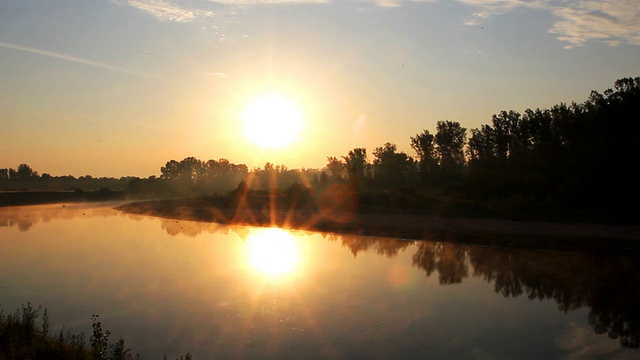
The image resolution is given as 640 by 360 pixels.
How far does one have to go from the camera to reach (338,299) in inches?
692

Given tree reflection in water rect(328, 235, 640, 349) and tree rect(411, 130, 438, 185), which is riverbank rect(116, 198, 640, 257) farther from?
tree rect(411, 130, 438, 185)

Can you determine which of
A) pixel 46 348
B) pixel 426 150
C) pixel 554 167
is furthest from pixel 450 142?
pixel 46 348

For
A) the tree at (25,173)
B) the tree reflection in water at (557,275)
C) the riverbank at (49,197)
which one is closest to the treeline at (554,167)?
the tree reflection in water at (557,275)

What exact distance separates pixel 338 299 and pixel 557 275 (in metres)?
10.1

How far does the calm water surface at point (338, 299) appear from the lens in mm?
12703

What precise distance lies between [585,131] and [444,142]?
48375 mm

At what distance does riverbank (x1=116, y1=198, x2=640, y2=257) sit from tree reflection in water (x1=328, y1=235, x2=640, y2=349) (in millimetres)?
2909

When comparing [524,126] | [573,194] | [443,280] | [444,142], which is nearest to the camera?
[443,280]

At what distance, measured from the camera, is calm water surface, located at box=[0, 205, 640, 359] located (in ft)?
41.7

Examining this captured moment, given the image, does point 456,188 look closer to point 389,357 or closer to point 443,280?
point 443,280

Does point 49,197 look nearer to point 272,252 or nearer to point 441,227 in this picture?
point 272,252

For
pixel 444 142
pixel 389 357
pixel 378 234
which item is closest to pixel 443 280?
pixel 389 357

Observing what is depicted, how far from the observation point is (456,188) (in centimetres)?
5625

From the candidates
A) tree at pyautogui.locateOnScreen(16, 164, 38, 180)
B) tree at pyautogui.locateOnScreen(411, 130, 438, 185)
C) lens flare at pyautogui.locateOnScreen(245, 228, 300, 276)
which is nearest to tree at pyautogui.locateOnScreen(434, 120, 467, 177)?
tree at pyautogui.locateOnScreen(411, 130, 438, 185)
